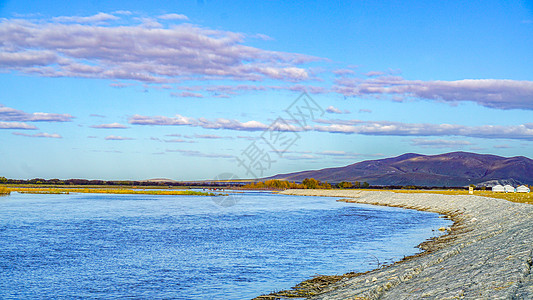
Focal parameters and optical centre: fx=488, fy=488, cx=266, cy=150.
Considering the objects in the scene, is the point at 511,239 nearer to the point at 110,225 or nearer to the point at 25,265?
the point at 25,265

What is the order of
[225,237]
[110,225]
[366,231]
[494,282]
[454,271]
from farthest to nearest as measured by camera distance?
[110,225] < [366,231] < [225,237] < [454,271] < [494,282]

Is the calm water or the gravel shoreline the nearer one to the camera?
the gravel shoreline

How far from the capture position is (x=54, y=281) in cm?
1911

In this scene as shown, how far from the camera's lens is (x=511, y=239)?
20.3 meters

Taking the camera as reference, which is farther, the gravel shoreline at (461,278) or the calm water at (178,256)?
the calm water at (178,256)

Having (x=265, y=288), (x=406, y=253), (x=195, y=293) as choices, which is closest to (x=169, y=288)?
(x=195, y=293)

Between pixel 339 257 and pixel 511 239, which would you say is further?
pixel 339 257

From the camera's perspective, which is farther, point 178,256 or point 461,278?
point 178,256

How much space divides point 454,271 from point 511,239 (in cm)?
660

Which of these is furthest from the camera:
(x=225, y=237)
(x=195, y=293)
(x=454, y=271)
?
(x=225, y=237)

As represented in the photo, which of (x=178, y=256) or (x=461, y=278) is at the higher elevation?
(x=461, y=278)

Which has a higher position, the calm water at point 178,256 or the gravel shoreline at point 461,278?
the gravel shoreline at point 461,278

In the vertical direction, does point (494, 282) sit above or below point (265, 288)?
above

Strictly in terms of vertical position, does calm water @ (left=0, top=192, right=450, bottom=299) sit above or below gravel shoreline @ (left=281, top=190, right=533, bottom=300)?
below
